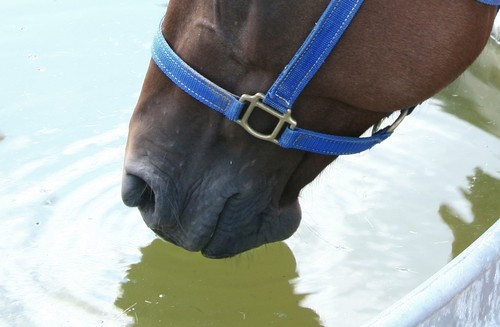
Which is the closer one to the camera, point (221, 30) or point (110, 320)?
point (221, 30)

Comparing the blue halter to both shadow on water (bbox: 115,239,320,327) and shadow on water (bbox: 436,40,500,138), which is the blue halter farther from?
shadow on water (bbox: 436,40,500,138)

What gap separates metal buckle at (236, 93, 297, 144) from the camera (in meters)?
2.63

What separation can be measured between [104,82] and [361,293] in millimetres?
2129

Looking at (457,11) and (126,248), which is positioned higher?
(457,11)

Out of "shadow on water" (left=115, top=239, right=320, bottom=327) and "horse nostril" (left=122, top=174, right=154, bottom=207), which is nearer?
"horse nostril" (left=122, top=174, right=154, bottom=207)

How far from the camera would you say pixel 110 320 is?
3461 mm

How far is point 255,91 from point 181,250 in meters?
1.39

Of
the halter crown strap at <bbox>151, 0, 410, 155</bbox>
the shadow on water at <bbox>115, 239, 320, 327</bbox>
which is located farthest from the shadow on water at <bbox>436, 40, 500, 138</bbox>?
the halter crown strap at <bbox>151, 0, 410, 155</bbox>

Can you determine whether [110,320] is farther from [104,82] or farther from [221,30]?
[104,82]

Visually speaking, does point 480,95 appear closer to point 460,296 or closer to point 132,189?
point 132,189

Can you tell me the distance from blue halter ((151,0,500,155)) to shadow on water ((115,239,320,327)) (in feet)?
3.13

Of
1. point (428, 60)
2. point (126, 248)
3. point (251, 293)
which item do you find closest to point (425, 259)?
point (251, 293)

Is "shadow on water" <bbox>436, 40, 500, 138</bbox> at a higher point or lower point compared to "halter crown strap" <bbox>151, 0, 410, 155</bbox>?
lower

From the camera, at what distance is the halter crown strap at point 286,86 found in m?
2.53
